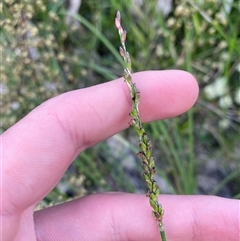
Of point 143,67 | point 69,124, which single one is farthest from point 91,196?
point 143,67

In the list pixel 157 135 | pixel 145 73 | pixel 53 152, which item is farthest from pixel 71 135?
pixel 157 135

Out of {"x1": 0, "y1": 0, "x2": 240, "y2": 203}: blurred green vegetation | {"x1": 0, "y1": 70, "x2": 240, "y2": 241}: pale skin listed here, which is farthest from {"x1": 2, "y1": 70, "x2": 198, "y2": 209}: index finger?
{"x1": 0, "y1": 0, "x2": 240, "y2": 203}: blurred green vegetation

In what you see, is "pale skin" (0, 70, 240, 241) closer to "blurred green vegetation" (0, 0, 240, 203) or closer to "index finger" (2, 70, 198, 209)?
"index finger" (2, 70, 198, 209)

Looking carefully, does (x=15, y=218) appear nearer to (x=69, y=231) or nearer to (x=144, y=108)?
(x=69, y=231)

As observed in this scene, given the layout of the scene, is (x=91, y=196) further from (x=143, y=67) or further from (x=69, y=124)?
(x=143, y=67)

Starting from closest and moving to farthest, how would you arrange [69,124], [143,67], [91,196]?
1. [69,124]
2. [91,196]
3. [143,67]
